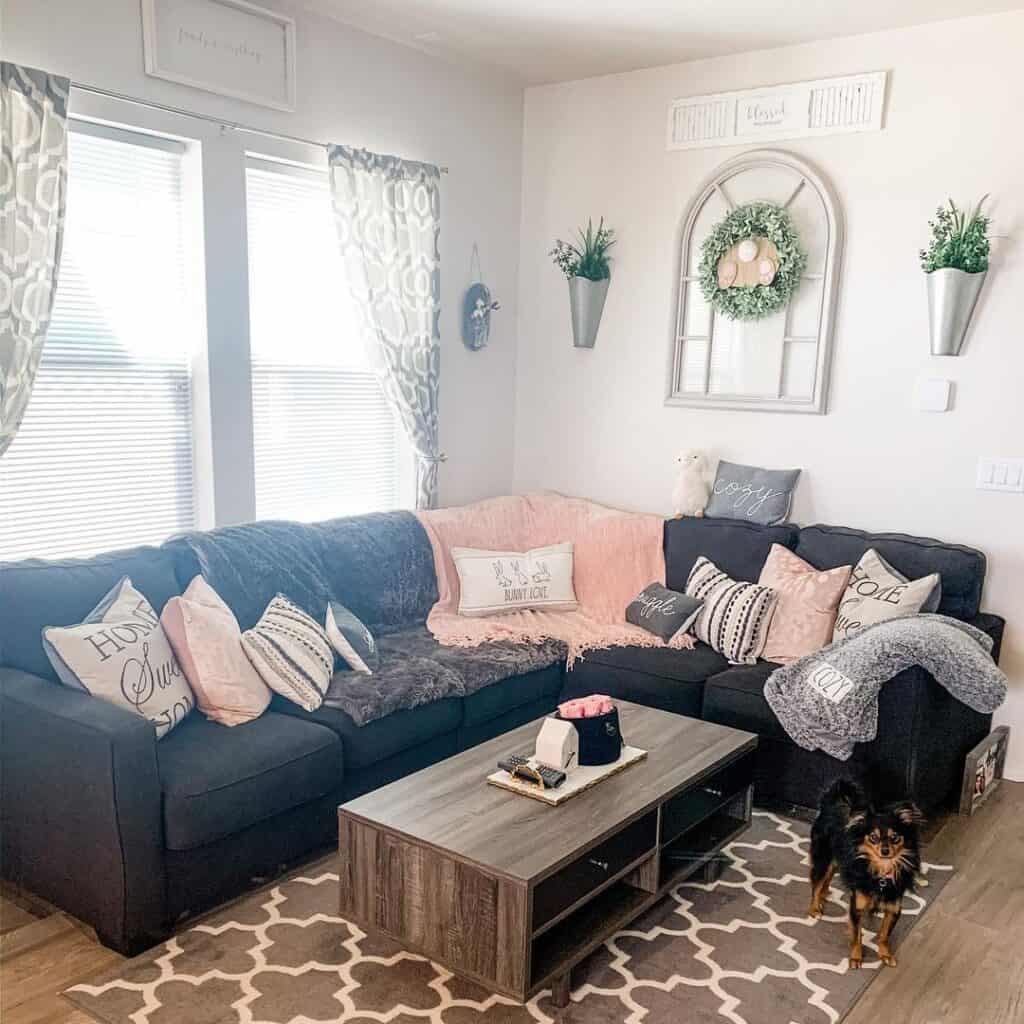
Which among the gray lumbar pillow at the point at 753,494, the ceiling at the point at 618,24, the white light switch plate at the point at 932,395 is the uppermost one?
the ceiling at the point at 618,24

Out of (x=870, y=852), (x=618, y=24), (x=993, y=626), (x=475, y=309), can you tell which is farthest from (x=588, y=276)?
(x=870, y=852)

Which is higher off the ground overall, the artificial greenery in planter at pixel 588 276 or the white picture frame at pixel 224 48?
the white picture frame at pixel 224 48

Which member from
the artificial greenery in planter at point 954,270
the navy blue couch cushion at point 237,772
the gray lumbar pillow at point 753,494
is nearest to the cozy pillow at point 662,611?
the gray lumbar pillow at point 753,494

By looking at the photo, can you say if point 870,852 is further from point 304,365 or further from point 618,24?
point 618,24

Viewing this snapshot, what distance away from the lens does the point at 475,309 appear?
14.9 feet

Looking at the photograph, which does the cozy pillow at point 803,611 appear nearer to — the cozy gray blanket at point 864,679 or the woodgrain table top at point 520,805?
the cozy gray blanket at point 864,679

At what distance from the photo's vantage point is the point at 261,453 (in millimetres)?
3803

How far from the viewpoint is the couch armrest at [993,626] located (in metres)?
3.42

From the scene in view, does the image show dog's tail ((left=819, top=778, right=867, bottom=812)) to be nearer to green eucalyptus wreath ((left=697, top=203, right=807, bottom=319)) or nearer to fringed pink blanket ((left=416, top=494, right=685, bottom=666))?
fringed pink blanket ((left=416, top=494, right=685, bottom=666))

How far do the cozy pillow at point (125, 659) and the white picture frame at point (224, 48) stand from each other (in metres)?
1.79

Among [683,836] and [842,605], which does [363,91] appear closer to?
[842,605]

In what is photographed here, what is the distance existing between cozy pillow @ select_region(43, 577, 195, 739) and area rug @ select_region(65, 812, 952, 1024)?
59 centimetres

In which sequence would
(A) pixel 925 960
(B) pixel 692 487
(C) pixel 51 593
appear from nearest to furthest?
(A) pixel 925 960 < (C) pixel 51 593 < (B) pixel 692 487

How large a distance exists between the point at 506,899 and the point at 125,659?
4.11ft
